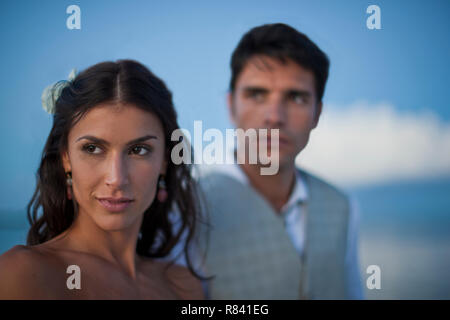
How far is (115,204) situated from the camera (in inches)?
50.2

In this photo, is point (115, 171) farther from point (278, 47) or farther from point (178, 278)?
point (278, 47)

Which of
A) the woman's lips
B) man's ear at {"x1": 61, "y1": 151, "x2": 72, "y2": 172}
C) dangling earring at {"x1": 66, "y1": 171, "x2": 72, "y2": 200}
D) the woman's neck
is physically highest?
man's ear at {"x1": 61, "y1": 151, "x2": 72, "y2": 172}

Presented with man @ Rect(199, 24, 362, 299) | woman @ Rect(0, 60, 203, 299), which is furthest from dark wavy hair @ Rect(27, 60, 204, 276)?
man @ Rect(199, 24, 362, 299)

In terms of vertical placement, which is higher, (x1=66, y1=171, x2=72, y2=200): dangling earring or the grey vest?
(x1=66, y1=171, x2=72, y2=200): dangling earring

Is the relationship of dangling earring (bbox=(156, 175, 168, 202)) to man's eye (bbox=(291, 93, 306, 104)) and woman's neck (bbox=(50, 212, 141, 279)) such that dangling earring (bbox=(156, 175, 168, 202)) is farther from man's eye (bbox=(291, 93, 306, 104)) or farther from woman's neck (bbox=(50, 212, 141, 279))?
man's eye (bbox=(291, 93, 306, 104))

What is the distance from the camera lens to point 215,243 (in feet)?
5.10

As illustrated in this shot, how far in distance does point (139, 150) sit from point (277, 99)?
575mm

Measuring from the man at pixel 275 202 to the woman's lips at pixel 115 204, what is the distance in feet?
1.35

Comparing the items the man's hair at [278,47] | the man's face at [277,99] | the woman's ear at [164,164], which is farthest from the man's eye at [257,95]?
the woman's ear at [164,164]

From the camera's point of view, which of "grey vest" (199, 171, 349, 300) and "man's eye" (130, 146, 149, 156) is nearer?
"man's eye" (130, 146, 149, 156)

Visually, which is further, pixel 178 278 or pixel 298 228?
pixel 298 228

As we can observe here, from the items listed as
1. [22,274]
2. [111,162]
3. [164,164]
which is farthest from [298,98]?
[22,274]

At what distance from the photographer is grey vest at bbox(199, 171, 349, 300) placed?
153 centimetres

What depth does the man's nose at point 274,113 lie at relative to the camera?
1.56 metres
